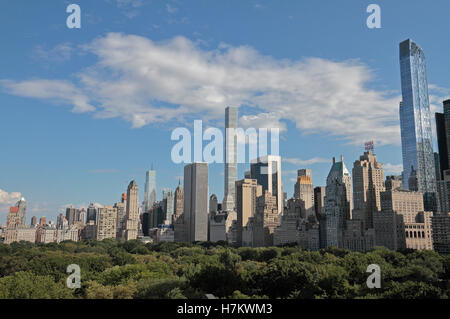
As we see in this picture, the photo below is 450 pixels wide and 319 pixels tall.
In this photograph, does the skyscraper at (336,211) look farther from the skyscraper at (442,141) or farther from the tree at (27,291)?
the tree at (27,291)

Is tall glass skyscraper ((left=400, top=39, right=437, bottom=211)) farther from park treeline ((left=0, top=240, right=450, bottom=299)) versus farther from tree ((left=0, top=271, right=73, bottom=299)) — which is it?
tree ((left=0, top=271, right=73, bottom=299))

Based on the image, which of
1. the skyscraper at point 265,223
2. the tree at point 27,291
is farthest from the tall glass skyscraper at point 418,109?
the tree at point 27,291

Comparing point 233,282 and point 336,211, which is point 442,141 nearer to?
point 336,211

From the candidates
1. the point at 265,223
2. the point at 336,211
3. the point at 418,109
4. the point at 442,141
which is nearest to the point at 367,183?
the point at 336,211

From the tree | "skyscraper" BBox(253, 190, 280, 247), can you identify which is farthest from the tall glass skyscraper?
the tree

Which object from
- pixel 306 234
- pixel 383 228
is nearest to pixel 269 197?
pixel 306 234
